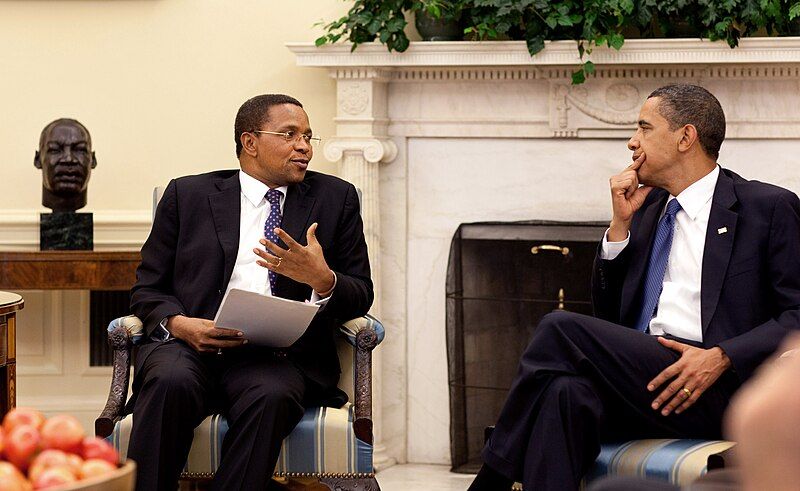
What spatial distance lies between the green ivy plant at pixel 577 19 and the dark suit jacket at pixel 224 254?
94 centimetres

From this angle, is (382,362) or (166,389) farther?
(382,362)

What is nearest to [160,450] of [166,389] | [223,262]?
[166,389]

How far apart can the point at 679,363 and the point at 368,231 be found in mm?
1765

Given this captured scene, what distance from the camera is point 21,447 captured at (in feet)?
5.66

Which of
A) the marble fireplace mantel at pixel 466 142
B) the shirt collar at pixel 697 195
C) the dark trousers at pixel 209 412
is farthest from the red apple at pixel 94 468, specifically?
the marble fireplace mantel at pixel 466 142

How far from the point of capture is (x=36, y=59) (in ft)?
15.3

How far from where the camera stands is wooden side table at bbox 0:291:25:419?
3.23 meters

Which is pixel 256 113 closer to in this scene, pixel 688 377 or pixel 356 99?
pixel 356 99

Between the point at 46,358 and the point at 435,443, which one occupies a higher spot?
the point at 46,358

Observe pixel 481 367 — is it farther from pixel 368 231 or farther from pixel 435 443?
pixel 368 231

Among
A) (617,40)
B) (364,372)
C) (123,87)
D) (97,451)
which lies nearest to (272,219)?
(364,372)

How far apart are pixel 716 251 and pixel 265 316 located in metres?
1.20

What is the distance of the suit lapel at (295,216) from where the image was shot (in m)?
3.31

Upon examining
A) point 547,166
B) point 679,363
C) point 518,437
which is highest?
point 547,166
